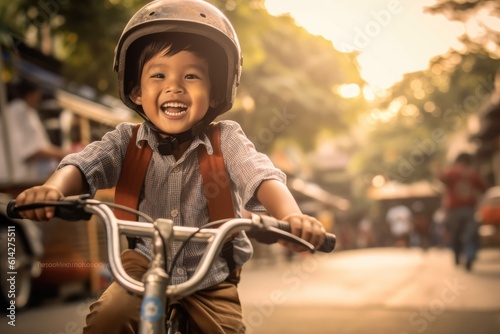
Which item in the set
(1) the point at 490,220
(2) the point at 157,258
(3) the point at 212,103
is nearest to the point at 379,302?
(3) the point at 212,103

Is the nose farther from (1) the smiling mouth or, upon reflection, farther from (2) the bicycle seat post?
(2) the bicycle seat post

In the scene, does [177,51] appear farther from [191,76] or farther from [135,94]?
[135,94]

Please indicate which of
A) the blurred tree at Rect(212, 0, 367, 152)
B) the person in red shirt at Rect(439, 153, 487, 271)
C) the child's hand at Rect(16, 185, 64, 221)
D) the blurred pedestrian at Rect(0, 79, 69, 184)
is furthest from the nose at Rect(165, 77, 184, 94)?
the person in red shirt at Rect(439, 153, 487, 271)

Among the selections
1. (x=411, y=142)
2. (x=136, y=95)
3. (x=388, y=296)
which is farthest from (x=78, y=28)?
(x=411, y=142)

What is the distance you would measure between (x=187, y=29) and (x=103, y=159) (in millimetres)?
435

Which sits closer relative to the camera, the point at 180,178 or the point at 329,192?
the point at 180,178

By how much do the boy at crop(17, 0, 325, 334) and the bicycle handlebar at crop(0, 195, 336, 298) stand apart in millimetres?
206

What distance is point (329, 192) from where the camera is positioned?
18297 mm

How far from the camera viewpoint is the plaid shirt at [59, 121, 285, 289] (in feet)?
6.31

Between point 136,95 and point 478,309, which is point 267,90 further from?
point 136,95

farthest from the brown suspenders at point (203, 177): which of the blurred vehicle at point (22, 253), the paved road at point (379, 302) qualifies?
the blurred vehicle at point (22, 253)

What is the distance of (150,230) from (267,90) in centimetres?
700

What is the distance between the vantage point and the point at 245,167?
6.40 ft

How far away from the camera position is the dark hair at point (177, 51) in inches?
80.1
